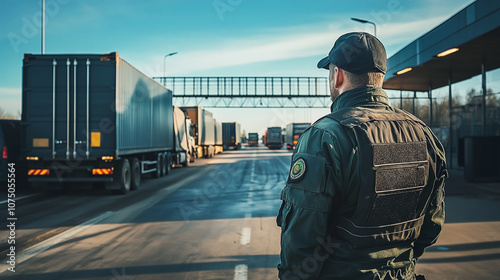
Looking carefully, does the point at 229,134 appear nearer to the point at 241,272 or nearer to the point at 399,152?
the point at 241,272

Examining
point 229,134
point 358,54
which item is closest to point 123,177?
point 358,54

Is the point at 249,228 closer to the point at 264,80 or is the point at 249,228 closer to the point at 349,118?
the point at 349,118

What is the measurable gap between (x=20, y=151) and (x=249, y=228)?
26.9 feet

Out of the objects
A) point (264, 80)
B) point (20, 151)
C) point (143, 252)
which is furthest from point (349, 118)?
point (264, 80)

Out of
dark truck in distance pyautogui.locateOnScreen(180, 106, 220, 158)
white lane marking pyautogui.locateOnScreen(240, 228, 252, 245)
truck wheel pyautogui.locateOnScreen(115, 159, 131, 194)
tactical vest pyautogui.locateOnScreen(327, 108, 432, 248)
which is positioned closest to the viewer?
tactical vest pyautogui.locateOnScreen(327, 108, 432, 248)

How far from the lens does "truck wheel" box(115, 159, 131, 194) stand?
488 inches

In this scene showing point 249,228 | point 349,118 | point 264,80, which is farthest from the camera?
point 264,80

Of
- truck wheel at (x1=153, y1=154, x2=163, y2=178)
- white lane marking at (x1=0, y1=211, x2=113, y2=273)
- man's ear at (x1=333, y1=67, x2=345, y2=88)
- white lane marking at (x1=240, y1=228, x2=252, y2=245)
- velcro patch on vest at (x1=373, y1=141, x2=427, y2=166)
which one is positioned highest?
man's ear at (x1=333, y1=67, x2=345, y2=88)

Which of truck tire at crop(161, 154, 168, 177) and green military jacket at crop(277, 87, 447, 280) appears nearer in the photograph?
green military jacket at crop(277, 87, 447, 280)

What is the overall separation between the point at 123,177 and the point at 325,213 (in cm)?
1149

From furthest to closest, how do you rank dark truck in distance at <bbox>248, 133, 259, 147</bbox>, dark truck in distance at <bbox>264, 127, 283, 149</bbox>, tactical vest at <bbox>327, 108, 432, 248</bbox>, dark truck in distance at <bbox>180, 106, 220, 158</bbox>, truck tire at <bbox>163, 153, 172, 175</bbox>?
dark truck in distance at <bbox>248, 133, 259, 147</bbox> → dark truck in distance at <bbox>264, 127, 283, 149</bbox> → dark truck in distance at <bbox>180, 106, 220, 158</bbox> → truck tire at <bbox>163, 153, 172, 175</bbox> → tactical vest at <bbox>327, 108, 432, 248</bbox>

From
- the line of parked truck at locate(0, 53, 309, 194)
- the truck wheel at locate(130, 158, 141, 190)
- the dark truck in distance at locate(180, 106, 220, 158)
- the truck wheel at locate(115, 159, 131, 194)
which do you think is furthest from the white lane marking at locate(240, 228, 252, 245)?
the dark truck in distance at locate(180, 106, 220, 158)

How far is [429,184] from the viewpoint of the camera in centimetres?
219

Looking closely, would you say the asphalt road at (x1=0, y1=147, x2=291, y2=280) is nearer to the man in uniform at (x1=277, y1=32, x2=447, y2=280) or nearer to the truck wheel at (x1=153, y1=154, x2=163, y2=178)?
the man in uniform at (x1=277, y1=32, x2=447, y2=280)
